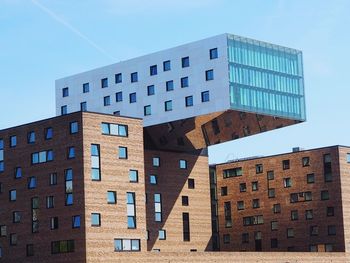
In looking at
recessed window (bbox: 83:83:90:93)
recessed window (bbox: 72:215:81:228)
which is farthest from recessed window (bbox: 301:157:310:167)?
recessed window (bbox: 72:215:81:228)

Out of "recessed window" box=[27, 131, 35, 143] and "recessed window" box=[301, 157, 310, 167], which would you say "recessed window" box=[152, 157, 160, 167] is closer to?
"recessed window" box=[27, 131, 35, 143]

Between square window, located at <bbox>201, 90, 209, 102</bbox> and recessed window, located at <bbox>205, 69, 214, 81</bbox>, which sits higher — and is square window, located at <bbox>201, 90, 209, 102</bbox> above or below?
below

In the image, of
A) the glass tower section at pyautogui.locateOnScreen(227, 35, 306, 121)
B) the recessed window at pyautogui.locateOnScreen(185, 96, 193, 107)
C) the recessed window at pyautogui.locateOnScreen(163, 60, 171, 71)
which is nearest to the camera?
the glass tower section at pyautogui.locateOnScreen(227, 35, 306, 121)

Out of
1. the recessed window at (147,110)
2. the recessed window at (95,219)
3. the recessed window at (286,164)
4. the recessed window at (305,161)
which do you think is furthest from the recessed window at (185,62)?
the recessed window at (286,164)

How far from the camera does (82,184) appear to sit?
6656 centimetres

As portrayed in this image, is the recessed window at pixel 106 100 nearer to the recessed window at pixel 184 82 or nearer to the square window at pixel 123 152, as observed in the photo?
the recessed window at pixel 184 82

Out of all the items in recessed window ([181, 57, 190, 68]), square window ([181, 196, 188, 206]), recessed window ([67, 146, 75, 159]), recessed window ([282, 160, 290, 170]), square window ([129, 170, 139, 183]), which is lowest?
square window ([181, 196, 188, 206])

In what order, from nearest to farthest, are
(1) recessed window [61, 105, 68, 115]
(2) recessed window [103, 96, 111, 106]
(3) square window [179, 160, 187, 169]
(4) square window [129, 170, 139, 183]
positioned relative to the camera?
(4) square window [129, 170, 139, 183] → (2) recessed window [103, 96, 111, 106] → (3) square window [179, 160, 187, 169] → (1) recessed window [61, 105, 68, 115]

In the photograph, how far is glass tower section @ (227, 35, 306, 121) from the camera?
242 ft

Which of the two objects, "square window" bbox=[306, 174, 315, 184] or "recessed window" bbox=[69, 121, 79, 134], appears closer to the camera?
"recessed window" bbox=[69, 121, 79, 134]

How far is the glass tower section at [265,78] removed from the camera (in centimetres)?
7369

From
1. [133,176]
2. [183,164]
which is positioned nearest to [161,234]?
[183,164]

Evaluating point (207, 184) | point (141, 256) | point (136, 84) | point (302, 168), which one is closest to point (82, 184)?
point (141, 256)

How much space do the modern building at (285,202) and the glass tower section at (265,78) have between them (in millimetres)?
15961
